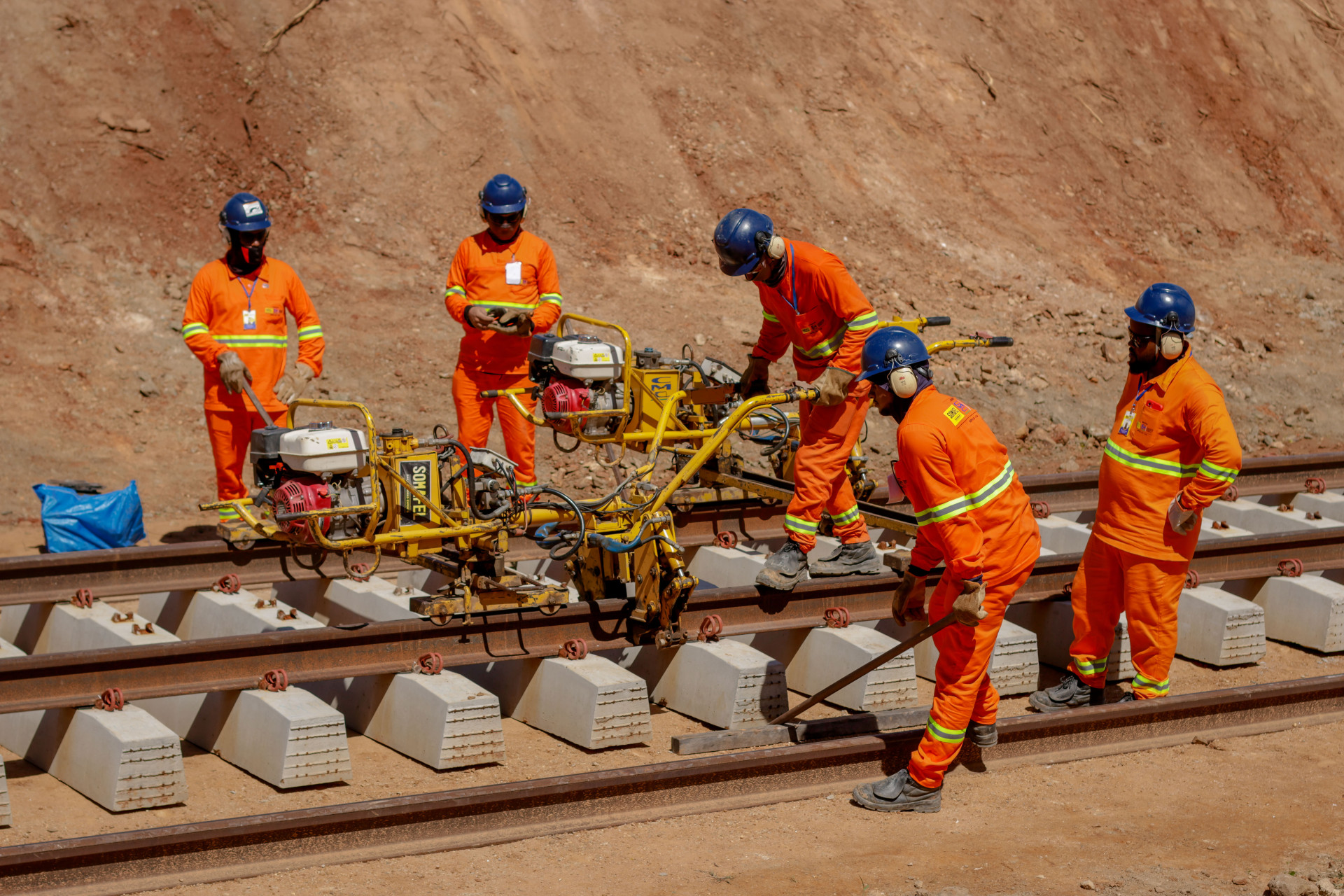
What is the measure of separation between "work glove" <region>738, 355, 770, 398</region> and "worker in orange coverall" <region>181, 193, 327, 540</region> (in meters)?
2.67

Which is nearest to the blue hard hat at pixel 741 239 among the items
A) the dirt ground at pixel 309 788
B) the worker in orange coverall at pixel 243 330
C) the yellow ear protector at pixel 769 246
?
the yellow ear protector at pixel 769 246

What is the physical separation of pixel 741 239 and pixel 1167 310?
2.02 metres

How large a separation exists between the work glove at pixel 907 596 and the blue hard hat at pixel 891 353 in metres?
0.86

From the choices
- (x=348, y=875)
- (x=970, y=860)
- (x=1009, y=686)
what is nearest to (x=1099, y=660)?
(x=1009, y=686)

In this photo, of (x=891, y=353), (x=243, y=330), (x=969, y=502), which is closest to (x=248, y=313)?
(x=243, y=330)

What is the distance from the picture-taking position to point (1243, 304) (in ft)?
58.6

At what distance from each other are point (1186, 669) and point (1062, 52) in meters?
15.5

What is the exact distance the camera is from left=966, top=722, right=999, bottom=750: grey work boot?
641 cm

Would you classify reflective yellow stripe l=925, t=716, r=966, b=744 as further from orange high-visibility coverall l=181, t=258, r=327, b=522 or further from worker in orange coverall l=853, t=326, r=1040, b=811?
orange high-visibility coverall l=181, t=258, r=327, b=522

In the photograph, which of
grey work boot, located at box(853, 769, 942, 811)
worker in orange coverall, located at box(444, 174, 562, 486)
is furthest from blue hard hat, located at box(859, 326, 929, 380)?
worker in orange coverall, located at box(444, 174, 562, 486)

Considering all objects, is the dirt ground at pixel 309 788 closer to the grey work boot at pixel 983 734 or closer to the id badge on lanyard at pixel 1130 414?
the grey work boot at pixel 983 734

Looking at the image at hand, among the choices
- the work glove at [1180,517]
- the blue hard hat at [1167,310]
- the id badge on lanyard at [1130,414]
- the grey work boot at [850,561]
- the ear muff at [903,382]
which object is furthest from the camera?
the grey work boot at [850,561]

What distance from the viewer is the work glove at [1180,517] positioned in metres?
6.73

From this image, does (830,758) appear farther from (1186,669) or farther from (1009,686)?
(1186,669)
